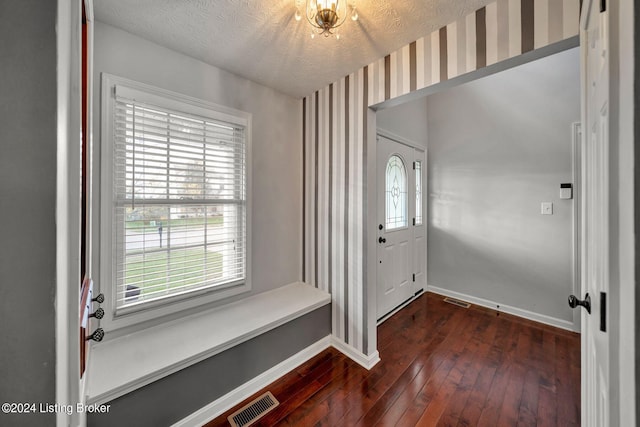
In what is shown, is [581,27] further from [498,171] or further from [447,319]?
[447,319]

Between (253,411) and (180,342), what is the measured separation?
A: 660mm

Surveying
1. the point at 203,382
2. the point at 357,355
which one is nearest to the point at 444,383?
the point at 357,355

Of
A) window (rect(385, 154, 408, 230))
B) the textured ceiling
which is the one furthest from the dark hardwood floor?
the textured ceiling

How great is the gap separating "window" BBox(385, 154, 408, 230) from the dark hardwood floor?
1211mm

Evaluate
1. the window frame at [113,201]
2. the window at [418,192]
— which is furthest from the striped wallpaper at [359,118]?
the window at [418,192]

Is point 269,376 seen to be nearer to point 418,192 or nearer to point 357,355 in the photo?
point 357,355

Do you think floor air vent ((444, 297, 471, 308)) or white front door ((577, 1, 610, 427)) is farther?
floor air vent ((444, 297, 471, 308))

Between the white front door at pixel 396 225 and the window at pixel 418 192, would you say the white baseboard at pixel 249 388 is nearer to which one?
the white front door at pixel 396 225

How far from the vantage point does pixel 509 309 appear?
2.88 meters

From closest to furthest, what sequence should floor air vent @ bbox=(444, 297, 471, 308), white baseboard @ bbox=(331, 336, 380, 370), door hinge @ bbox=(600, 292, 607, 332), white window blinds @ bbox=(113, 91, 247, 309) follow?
door hinge @ bbox=(600, 292, 607, 332), white window blinds @ bbox=(113, 91, 247, 309), white baseboard @ bbox=(331, 336, 380, 370), floor air vent @ bbox=(444, 297, 471, 308)

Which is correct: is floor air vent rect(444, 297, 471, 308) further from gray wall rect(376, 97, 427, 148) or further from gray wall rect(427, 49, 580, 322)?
gray wall rect(376, 97, 427, 148)

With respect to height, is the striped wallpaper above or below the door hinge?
above

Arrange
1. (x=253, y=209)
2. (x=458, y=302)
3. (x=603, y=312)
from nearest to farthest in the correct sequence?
(x=603, y=312) → (x=253, y=209) → (x=458, y=302)

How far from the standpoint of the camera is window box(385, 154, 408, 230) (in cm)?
283
